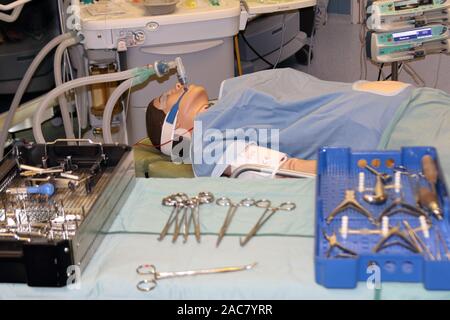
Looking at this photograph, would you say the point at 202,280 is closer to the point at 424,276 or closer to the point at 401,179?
the point at 424,276

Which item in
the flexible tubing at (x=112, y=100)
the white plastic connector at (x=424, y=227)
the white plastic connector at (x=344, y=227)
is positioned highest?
the white plastic connector at (x=344, y=227)

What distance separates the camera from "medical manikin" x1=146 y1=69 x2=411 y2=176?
1.97 meters

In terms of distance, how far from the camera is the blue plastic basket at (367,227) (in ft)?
3.94

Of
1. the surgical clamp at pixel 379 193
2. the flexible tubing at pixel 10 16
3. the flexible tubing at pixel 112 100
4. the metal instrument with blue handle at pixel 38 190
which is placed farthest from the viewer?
the flexible tubing at pixel 10 16

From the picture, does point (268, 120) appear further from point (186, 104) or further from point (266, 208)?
point (266, 208)

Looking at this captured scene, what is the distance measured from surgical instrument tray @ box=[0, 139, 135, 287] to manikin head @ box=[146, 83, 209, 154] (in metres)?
0.54

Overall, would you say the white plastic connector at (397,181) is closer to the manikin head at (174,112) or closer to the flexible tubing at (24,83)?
the manikin head at (174,112)

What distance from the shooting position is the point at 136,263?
1350 millimetres

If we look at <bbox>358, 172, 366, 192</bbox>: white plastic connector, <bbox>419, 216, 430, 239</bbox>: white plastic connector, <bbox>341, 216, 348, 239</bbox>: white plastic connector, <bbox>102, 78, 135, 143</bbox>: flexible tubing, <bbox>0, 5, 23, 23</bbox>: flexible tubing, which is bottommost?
<bbox>102, 78, 135, 143</bbox>: flexible tubing

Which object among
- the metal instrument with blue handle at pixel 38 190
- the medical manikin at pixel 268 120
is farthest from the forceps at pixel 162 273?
the medical manikin at pixel 268 120

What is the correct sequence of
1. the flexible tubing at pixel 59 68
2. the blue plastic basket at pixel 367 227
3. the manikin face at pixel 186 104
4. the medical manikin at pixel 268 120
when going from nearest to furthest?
1. the blue plastic basket at pixel 367 227
2. the medical manikin at pixel 268 120
3. the manikin face at pixel 186 104
4. the flexible tubing at pixel 59 68

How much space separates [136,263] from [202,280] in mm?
151

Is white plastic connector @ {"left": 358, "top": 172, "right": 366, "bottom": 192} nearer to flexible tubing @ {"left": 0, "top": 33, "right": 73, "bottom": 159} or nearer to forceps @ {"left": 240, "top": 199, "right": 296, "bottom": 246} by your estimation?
forceps @ {"left": 240, "top": 199, "right": 296, "bottom": 246}

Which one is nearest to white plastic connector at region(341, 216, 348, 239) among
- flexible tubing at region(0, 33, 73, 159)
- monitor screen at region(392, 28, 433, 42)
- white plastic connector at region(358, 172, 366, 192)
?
white plastic connector at region(358, 172, 366, 192)
